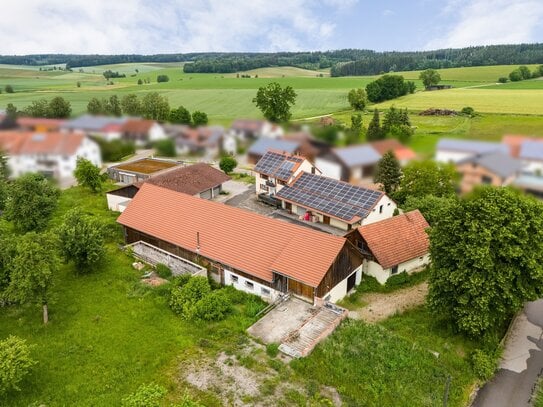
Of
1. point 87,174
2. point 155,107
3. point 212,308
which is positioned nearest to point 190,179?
point 87,174

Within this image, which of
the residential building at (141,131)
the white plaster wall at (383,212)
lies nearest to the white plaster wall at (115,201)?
the residential building at (141,131)

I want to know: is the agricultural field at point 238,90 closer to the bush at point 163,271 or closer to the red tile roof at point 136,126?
the red tile roof at point 136,126

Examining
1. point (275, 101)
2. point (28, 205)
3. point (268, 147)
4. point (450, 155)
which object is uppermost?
point (275, 101)

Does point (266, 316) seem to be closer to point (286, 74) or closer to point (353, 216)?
point (353, 216)

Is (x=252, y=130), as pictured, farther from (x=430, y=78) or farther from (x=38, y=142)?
(x=430, y=78)

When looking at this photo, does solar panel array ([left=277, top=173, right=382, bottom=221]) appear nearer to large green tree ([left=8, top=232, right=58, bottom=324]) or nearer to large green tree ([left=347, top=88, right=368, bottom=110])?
large green tree ([left=8, top=232, right=58, bottom=324])

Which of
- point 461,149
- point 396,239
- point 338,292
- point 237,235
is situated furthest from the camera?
point 396,239

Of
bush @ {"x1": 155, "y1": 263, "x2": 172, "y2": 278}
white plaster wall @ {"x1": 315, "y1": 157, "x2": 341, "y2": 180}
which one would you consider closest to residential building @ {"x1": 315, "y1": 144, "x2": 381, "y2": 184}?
white plaster wall @ {"x1": 315, "y1": 157, "x2": 341, "y2": 180}
